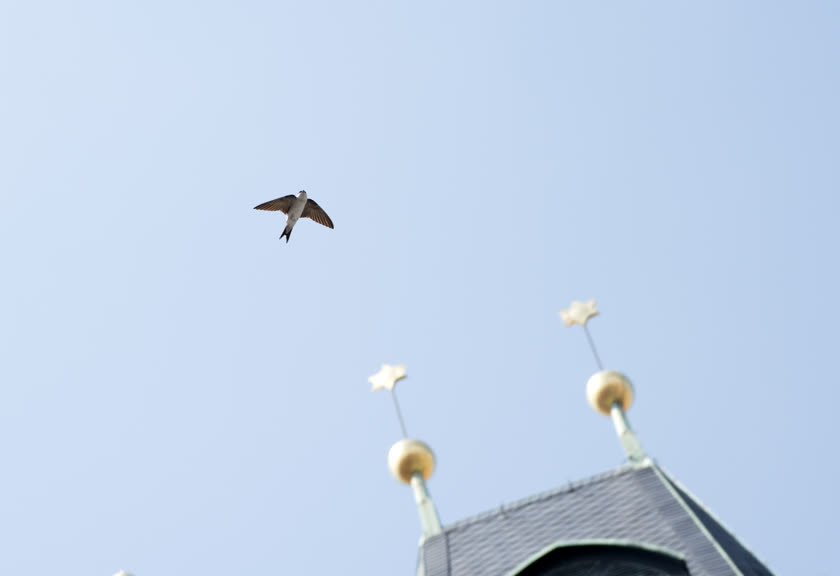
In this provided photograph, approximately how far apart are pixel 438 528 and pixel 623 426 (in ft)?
12.9

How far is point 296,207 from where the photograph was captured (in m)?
34.5

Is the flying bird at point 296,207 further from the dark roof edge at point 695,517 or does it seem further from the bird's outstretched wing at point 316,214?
the dark roof edge at point 695,517

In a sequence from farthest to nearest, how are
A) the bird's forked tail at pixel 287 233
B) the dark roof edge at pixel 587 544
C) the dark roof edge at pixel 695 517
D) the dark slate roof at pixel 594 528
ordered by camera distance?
the bird's forked tail at pixel 287 233
the dark slate roof at pixel 594 528
the dark roof edge at pixel 587 544
the dark roof edge at pixel 695 517

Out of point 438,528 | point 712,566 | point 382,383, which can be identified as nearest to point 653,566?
point 712,566

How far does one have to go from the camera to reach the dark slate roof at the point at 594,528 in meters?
28.8

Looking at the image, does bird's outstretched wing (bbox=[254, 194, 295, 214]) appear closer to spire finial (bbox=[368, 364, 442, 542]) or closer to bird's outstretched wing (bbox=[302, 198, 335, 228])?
bird's outstretched wing (bbox=[302, 198, 335, 228])

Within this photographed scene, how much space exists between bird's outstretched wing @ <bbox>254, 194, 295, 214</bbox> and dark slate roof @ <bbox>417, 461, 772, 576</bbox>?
699cm

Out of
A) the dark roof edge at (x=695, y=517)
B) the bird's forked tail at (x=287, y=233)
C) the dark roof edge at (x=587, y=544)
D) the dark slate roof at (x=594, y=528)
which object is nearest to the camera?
the dark roof edge at (x=695, y=517)

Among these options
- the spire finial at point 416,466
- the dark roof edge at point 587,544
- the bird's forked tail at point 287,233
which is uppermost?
the bird's forked tail at point 287,233

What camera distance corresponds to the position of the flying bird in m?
34.3

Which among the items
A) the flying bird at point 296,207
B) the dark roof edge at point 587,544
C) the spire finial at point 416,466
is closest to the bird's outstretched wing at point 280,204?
the flying bird at point 296,207

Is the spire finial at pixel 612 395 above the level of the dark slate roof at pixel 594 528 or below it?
above

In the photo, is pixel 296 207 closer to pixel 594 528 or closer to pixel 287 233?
pixel 287 233

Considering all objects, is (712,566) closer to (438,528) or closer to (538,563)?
(538,563)
